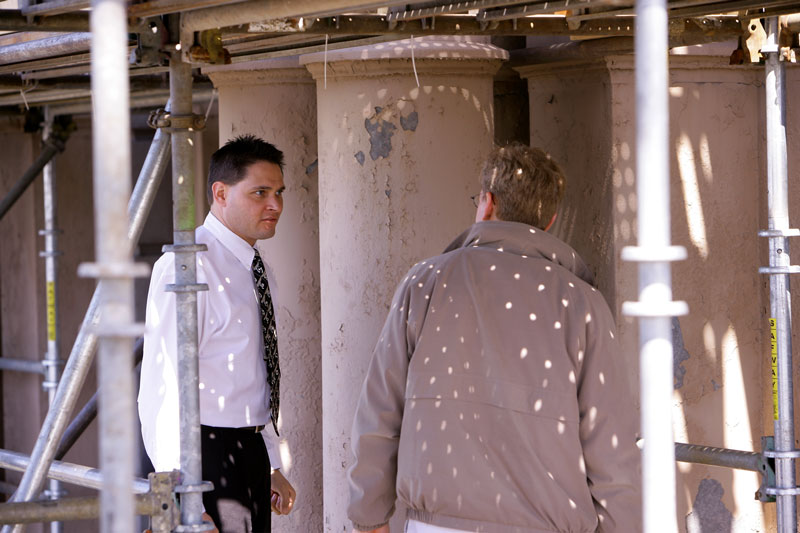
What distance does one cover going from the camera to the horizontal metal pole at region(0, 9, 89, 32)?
3418mm

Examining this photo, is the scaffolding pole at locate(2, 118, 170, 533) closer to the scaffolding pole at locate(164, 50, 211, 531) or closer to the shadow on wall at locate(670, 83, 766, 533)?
the scaffolding pole at locate(164, 50, 211, 531)

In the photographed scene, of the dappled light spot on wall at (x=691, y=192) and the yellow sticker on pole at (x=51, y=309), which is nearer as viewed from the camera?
the dappled light spot on wall at (x=691, y=192)

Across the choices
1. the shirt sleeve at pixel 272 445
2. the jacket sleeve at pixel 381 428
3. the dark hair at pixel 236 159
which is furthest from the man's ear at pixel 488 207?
the shirt sleeve at pixel 272 445

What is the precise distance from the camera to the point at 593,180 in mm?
4828

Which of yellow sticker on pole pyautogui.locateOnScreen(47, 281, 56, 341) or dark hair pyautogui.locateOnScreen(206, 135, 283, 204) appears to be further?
yellow sticker on pole pyautogui.locateOnScreen(47, 281, 56, 341)

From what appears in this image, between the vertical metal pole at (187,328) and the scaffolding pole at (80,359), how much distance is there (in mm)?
1094

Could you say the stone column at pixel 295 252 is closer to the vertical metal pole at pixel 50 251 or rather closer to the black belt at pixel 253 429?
the black belt at pixel 253 429

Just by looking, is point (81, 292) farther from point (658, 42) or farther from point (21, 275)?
point (658, 42)

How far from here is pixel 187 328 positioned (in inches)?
124

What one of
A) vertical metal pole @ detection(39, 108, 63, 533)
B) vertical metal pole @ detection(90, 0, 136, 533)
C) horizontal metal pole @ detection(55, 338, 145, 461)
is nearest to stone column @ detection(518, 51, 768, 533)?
horizontal metal pole @ detection(55, 338, 145, 461)

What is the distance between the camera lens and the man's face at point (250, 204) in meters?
4.03

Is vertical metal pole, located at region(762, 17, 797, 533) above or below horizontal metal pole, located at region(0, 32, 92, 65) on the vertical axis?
below

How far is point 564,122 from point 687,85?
54 cm

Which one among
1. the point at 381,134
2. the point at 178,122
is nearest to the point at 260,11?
the point at 178,122
